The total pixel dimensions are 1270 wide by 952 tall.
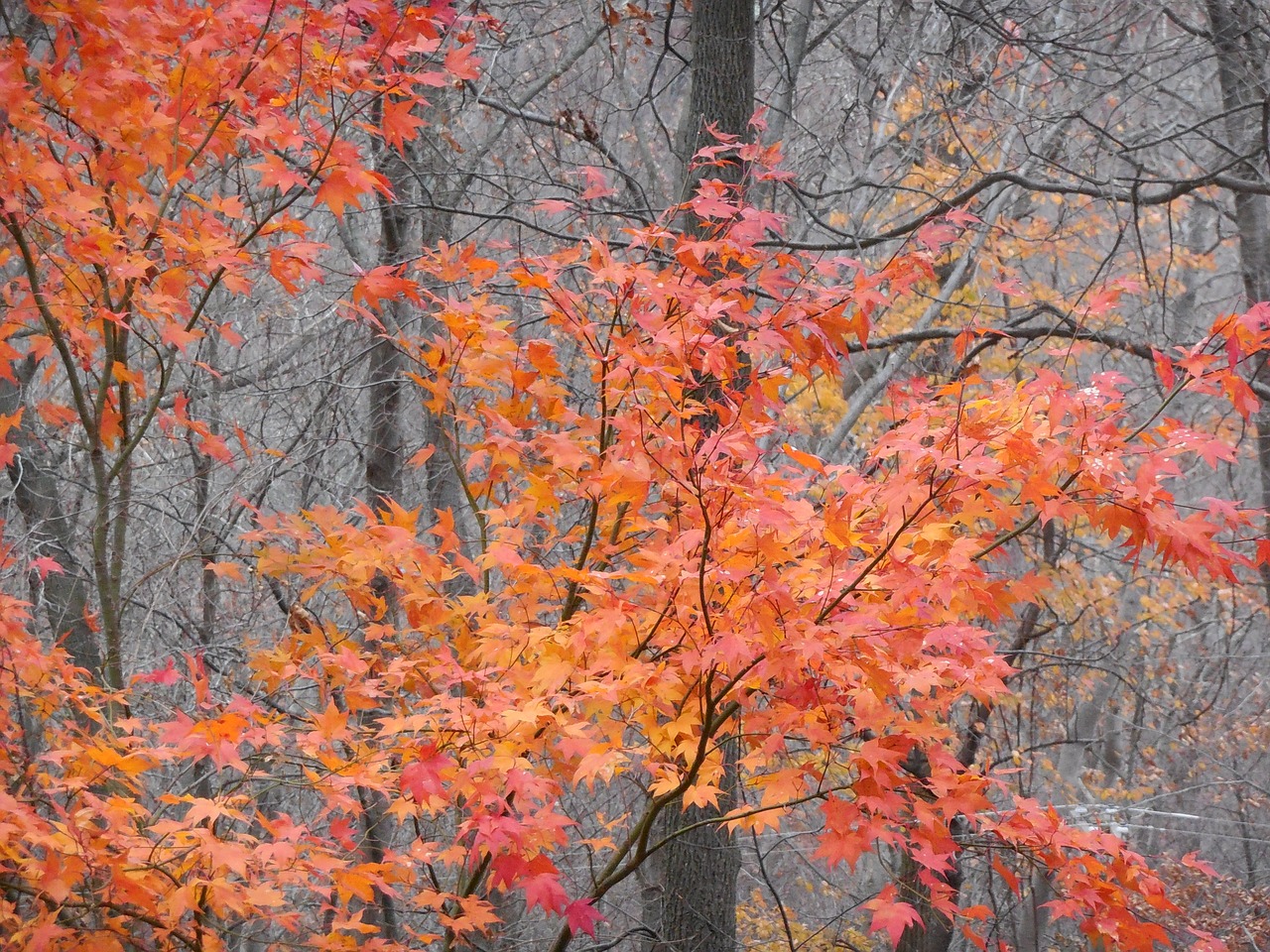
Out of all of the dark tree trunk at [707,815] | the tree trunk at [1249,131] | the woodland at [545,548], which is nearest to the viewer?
the woodland at [545,548]

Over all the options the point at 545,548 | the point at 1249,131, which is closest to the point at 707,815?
the point at 545,548

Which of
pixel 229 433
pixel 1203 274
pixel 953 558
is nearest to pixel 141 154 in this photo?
pixel 953 558

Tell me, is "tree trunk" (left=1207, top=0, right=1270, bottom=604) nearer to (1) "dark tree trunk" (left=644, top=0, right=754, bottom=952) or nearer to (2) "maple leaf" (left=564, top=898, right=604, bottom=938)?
(1) "dark tree trunk" (left=644, top=0, right=754, bottom=952)

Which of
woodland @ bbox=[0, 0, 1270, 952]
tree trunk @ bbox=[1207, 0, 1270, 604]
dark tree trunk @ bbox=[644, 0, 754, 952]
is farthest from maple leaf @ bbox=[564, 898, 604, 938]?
tree trunk @ bbox=[1207, 0, 1270, 604]

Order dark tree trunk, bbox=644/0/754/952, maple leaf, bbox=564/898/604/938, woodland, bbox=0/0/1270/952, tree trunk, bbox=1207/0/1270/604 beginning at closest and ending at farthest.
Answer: woodland, bbox=0/0/1270/952 < maple leaf, bbox=564/898/604/938 < dark tree trunk, bbox=644/0/754/952 < tree trunk, bbox=1207/0/1270/604

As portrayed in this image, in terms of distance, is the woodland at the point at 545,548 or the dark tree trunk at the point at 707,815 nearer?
the woodland at the point at 545,548

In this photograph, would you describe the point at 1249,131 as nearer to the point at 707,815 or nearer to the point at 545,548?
the point at 707,815

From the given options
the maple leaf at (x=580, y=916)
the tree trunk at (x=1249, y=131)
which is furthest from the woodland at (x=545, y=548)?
the tree trunk at (x=1249, y=131)

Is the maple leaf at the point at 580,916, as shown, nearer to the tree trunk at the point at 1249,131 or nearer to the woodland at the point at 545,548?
the woodland at the point at 545,548

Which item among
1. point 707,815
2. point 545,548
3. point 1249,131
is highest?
point 1249,131

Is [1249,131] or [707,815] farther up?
[1249,131]

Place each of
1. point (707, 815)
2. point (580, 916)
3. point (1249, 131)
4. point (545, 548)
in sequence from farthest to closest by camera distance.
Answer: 1. point (1249, 131)
2. point (707, 815)
3. point (545, 548)
4. point (580, 916)

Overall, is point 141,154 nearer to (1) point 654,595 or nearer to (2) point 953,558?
(1) point 654,595

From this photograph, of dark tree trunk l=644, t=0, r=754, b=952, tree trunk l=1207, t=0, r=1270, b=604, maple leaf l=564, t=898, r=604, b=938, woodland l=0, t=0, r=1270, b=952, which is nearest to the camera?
woodland l=0, t=0, r=1270, b=952
